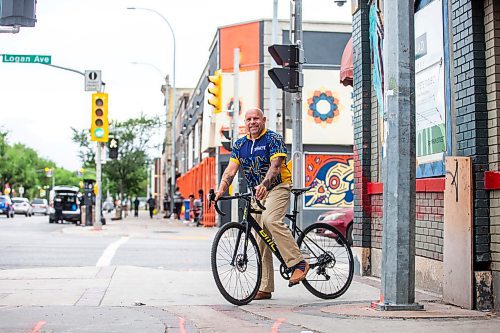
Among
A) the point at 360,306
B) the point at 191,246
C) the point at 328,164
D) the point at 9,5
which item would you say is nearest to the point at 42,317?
the point at 360,306

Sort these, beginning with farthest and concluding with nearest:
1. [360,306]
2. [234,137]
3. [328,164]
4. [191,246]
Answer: [328,164] < [234,137] < [191,246] < [360,306]

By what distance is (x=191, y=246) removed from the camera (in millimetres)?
17875

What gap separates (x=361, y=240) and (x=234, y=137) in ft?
45.7

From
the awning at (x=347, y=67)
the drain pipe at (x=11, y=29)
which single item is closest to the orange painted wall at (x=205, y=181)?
the awning at (x=347, y=67)

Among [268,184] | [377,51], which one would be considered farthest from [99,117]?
[268,184]

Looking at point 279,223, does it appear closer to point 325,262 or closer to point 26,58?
point 325,262

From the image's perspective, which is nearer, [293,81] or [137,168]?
[293,81]

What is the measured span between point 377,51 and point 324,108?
20168 millimetres

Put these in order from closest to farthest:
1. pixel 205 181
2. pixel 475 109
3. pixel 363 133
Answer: pixel 475 109 < pixel 363 133 < pixel 205 181

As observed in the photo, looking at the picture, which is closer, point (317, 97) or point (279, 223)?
point (279, 223)

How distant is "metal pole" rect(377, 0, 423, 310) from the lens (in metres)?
6.93

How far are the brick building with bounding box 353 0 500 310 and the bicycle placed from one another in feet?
3.41

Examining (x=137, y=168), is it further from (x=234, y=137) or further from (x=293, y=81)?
(x=293, y=81)

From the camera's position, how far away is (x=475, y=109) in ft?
24.3
